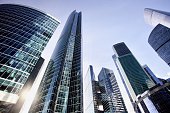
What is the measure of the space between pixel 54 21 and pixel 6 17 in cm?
2889

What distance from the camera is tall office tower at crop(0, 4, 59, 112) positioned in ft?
123

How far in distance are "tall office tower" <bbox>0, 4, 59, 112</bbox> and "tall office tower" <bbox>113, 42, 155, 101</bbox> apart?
95.9 m

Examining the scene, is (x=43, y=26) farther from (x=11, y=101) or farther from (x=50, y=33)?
(x=11, y=101)

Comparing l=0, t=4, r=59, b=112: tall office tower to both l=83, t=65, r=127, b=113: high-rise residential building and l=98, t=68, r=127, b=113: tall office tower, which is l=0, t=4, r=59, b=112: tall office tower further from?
l=98, t=68, r=127, b=113: tall office tower

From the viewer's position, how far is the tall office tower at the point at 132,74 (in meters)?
120

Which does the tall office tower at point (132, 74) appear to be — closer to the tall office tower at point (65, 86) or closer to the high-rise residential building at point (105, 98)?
the high-rise residential building at point (105, 98)

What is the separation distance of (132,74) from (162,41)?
1880 inches

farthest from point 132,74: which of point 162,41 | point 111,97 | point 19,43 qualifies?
point 19,43

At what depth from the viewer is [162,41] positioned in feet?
411

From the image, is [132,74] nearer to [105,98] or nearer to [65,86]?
[105,98]

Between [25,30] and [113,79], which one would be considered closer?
[25,30]

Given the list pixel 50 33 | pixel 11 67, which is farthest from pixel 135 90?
pixel 11 67

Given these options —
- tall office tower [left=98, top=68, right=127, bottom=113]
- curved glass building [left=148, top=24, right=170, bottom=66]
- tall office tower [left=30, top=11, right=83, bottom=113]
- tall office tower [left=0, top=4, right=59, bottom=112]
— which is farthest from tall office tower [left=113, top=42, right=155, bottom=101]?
tall office tower [left=0, top=4, right=59, bottom=112]

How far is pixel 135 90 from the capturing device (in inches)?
4572
